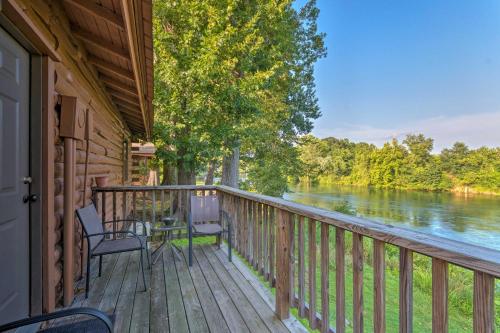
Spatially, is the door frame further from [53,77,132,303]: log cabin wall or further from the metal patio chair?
the metal patio chair

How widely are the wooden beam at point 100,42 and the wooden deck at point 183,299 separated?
2243 mm

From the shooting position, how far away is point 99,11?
214 centimetres

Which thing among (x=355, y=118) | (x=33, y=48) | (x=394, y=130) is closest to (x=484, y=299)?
(x=33, y=48)

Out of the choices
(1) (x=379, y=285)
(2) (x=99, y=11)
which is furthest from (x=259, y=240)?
(2) (x=99, y=11)

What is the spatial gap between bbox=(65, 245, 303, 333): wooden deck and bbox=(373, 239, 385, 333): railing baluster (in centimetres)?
80

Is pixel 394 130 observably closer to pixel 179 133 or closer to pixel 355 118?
pixel 355 118

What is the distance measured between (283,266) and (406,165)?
33743 millimetres

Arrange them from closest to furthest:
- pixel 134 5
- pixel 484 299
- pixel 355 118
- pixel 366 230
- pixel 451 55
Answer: pixel 484 299 < pixel 366 230 < pixel 134 5 < pixel 451 55 < pixel 355 118

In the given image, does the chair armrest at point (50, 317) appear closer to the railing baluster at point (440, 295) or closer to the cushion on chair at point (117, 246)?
the railing baluster at point (440, 295)

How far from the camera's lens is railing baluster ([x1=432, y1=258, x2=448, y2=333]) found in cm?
101

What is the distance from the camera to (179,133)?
767cm

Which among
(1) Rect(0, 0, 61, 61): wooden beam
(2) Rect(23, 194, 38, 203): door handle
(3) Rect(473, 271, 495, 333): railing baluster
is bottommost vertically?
(3) Rect(473, 271, 495, 333): railing baluster

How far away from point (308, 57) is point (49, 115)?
1226cm

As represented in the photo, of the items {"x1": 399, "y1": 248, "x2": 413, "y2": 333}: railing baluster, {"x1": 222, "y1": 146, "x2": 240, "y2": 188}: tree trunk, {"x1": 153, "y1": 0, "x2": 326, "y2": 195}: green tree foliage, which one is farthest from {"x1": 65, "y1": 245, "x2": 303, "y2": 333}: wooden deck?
{"x1": 222, "y1": 146, "x2": 240, "y2": 188}: tree trunk
